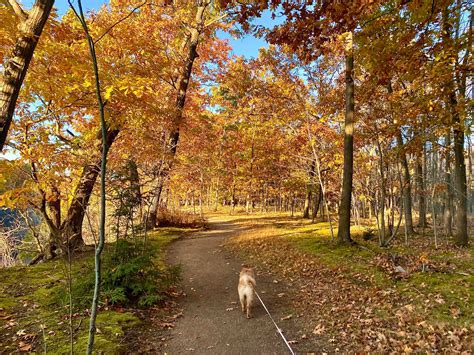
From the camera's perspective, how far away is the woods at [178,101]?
4371 mm

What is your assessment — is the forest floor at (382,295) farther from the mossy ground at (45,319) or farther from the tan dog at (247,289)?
the mossy ground at (45,319)

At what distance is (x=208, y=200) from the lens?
41906mm

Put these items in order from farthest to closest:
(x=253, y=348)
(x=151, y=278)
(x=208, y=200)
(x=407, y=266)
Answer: (x=208, y=200) → (x=407, y=266) → (x=151, y=278) → (x=253, y=348)

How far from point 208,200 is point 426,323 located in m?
37.9

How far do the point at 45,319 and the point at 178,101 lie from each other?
1108 centimetres

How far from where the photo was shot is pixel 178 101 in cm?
1409

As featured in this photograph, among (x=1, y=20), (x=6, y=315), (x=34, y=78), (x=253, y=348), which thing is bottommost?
(x=253, y=348)

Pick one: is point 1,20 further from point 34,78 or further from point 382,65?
point 382,65

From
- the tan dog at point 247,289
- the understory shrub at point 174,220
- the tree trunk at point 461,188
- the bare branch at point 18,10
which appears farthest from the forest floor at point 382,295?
the understory shrub at point 174,220

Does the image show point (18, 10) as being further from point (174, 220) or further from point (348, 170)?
point (174, 220)

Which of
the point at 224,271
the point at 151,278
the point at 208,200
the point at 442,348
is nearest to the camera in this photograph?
the point at 442,348

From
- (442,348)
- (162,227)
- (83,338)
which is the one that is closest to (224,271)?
(83,338)

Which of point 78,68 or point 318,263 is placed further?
point 318,263

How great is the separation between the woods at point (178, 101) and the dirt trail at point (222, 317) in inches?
70.6
